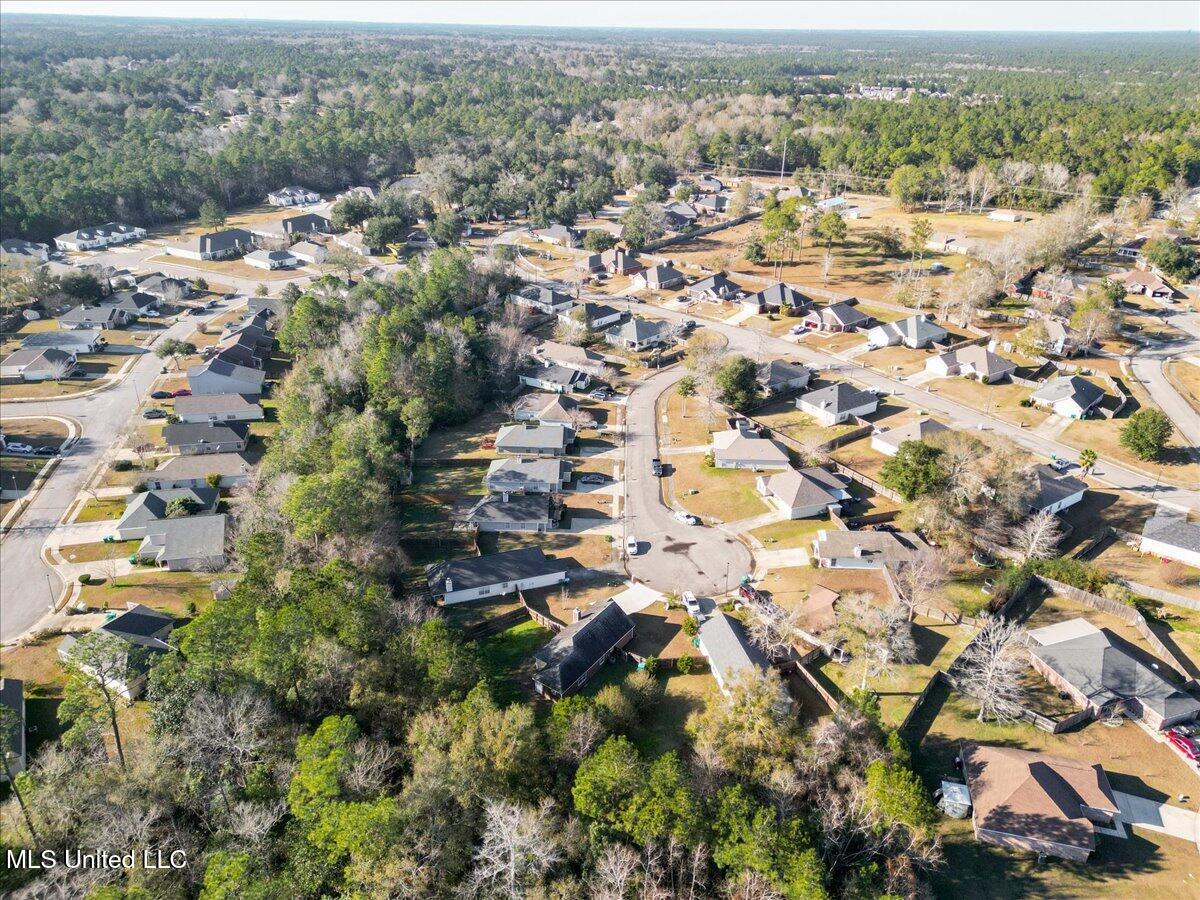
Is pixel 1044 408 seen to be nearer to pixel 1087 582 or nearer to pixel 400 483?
pixel 1087 582

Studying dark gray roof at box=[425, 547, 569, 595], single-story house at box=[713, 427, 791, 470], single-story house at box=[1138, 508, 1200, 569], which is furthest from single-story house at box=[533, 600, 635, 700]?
single-story house at box=[1138, 508, 1200, 569]

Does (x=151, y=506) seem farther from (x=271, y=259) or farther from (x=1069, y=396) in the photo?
(x=1069, y=396)

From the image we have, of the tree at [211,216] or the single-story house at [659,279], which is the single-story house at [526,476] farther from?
the tree at [211,216]

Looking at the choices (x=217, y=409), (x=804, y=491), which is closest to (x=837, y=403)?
(x=804, y=491)

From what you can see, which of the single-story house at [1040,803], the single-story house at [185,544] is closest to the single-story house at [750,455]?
the single-story house at [1040,803]

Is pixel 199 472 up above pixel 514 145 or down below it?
below

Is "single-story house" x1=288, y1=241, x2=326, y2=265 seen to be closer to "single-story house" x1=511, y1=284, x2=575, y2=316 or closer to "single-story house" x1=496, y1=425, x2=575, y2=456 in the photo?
"single-story house" x1=511, y1=284, x2=575, y2=316
